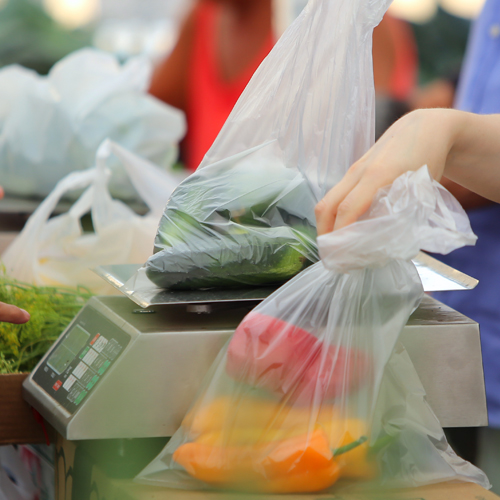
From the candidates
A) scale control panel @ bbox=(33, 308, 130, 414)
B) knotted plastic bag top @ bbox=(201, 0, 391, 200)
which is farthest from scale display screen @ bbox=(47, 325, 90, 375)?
knotted plastic bag top @ bbox=(201, 0, 391, 200)

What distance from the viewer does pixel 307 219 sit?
2.07 ft

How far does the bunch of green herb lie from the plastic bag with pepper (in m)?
0.26

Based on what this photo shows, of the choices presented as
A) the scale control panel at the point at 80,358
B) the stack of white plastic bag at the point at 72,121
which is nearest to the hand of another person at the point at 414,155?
the scale control panel at the point at 80,358

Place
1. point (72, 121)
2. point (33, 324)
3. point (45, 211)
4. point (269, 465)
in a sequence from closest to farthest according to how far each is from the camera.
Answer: point (269, 465), point (33, 324), point (45, 211), point (72, 121)

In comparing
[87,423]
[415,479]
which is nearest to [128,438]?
[87,423]

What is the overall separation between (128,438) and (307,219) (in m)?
0.29

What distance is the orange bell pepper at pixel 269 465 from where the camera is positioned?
1.62 ft

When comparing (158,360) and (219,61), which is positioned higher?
(219,61)

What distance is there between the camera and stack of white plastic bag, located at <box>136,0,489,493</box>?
491mm

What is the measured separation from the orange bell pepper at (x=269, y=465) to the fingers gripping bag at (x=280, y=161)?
0.17 m

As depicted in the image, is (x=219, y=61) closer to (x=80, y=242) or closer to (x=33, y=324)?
(x=80, y=242)

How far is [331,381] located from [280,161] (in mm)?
254

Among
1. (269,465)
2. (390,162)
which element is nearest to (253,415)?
(269,465)

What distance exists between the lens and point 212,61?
188 centimetres
